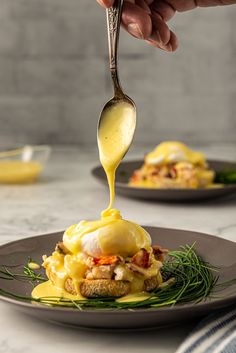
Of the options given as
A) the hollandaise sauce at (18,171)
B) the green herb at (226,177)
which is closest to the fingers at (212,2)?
the green herb at (226,177)

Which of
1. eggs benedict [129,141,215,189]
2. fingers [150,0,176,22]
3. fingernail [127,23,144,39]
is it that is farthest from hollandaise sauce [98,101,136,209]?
eggs benedict [129,141,215,189]

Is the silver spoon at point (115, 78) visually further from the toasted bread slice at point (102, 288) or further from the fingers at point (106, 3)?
the toasted bread slice at point (102, 288)

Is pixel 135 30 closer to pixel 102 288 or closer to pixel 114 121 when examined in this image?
pixel 114 121

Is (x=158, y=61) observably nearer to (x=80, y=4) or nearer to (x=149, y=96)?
(x=149, y=96)

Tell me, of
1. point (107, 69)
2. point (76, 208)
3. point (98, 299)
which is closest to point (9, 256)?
point (98, 299)

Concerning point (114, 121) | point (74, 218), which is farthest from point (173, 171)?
point (114, 121)

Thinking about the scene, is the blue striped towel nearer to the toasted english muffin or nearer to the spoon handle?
the toasted english muffin
